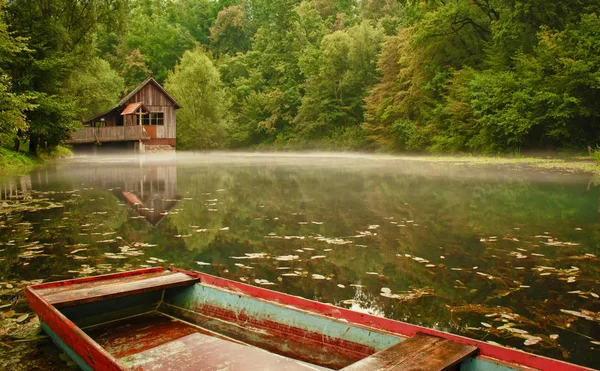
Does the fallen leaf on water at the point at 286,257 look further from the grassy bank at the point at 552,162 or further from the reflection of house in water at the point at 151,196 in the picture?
the grassy bank at the point at 552,162

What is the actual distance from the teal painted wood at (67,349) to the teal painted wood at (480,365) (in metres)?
2.57

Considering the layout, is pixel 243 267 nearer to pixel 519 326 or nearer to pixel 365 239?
pixel 365 239

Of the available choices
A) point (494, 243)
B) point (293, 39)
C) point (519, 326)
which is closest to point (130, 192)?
point (494, 243)

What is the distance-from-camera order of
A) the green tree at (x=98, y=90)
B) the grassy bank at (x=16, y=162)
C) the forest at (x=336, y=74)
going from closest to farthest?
the grassy bank at (x=16, y=162), the forest at (x=336, y=74), the green tree at (x=98, y=90)

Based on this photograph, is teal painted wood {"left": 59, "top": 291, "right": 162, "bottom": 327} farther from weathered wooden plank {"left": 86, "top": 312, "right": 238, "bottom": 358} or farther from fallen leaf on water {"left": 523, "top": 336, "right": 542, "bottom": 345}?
fallen leaf on water {"left": 523, "top": 336, "right": 542, "bottom": 345}

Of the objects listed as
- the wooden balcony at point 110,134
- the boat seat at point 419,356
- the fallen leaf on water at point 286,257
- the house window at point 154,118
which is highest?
the house window at point 154,118

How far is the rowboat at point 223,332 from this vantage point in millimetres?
3145

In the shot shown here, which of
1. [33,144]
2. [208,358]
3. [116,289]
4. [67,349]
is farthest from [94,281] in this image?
[33,144]

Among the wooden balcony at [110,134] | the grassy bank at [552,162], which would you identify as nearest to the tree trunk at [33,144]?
the wooden balcony at [110,134]

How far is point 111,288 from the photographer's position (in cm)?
480

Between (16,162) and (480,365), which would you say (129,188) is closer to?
(16,162)

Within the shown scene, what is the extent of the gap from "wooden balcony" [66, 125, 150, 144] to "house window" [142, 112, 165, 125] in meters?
2.82

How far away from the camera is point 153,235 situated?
9.05 m

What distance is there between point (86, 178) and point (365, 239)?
15.8 meters
